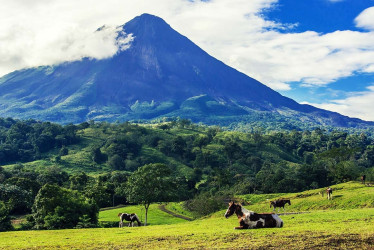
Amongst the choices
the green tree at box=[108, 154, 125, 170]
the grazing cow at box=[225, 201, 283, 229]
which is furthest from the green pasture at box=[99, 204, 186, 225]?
the green tree at box=[108, 154, 125, 170]

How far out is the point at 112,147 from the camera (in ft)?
472

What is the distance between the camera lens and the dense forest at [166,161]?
257 ft

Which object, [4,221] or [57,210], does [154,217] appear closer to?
[57,210]

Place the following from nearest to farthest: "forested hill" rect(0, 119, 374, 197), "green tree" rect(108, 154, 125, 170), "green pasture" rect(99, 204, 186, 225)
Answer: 1. "green pasture" rect(99, 204, 186, 225)
2. "forested hill" rect(0, 119, 374, 197)
3. "green tree" rect(108, 154, 125, 170)

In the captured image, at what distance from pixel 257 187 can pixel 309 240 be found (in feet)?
232

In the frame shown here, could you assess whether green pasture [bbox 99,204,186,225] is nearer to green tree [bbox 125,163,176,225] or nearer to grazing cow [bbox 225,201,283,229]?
green tree [bbox 125,163,176,225]

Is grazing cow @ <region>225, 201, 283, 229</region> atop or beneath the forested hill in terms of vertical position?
beneath

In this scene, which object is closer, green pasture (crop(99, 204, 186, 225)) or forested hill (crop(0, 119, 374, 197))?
green pasture (crop(99, 204, 186, 225))

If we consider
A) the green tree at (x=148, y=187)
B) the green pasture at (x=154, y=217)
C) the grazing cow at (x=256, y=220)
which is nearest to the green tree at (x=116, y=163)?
the green pasture at (x=154, y=217)

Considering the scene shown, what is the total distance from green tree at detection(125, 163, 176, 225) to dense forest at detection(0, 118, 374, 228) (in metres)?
1.00

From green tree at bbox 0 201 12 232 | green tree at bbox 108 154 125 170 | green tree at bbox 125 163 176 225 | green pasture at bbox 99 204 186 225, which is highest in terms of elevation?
green tree at bbox 108 154 125 170

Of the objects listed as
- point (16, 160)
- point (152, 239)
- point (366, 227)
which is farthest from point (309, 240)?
point (16, 160)

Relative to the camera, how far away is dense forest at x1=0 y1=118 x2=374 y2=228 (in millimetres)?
78375

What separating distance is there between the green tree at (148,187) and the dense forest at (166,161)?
100 cm
